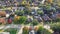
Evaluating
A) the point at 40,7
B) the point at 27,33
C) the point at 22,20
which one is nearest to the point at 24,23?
the point at 22,20

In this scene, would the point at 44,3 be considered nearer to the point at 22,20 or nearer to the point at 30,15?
the point at 30,15

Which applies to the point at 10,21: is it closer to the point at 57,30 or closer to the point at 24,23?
the point at 24,23

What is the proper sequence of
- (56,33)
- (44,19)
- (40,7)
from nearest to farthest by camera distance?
(56,33), (44,19), (40,7)

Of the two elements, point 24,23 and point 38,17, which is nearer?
point 24,23

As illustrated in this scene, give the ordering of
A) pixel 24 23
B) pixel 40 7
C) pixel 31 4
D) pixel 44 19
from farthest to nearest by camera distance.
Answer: pixel 31 4 → pixel 40 7 → pixel 44 19 → pixel 24 23

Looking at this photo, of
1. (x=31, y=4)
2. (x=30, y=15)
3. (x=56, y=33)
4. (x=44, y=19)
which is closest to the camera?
(x=56, y=33)

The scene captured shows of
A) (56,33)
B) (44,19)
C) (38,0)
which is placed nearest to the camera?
(56,33)

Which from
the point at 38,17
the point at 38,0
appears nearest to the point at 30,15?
the point at 38,17

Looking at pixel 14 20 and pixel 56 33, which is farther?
pixel 14 20

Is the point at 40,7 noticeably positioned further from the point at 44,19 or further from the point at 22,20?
the point at 22,20
